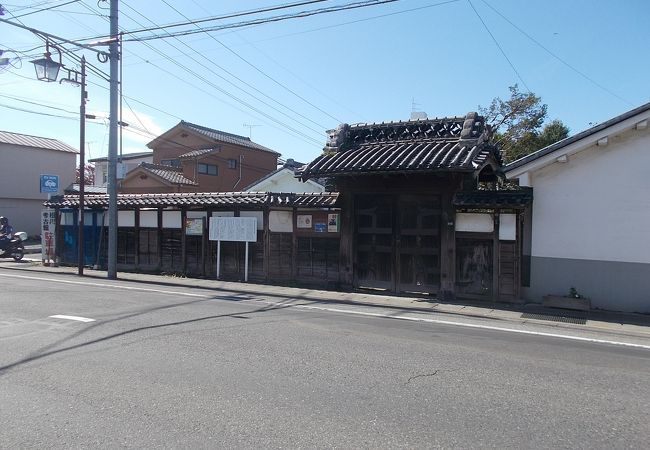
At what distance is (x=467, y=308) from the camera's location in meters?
11.6

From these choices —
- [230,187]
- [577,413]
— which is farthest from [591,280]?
[230,187]

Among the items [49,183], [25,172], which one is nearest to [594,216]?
[49,183]

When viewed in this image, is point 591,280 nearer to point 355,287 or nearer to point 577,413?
point 355,287

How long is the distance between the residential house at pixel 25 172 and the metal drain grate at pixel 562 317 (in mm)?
37236

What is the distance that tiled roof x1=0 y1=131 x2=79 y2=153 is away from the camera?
38125 millimetres

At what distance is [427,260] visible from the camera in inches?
521

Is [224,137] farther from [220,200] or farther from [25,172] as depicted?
[220,200]

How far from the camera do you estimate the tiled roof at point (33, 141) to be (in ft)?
125

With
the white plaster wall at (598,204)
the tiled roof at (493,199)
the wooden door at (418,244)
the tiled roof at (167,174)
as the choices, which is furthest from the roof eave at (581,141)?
the tiled roof at (167,174)

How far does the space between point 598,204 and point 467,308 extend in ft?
13.0

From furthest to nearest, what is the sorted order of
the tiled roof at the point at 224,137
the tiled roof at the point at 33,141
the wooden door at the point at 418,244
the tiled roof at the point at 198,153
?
the tiled roof at the point at 224,137
the tiled roof at the point at 33,141
the tiled roof at the point at 198,153
the wooden door at the point at 418,244

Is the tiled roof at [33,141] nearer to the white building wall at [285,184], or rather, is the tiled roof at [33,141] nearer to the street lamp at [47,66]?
the white building wall at [285,184]

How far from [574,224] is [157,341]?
986 cm

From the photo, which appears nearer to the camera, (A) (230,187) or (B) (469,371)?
(B) (469,371)
